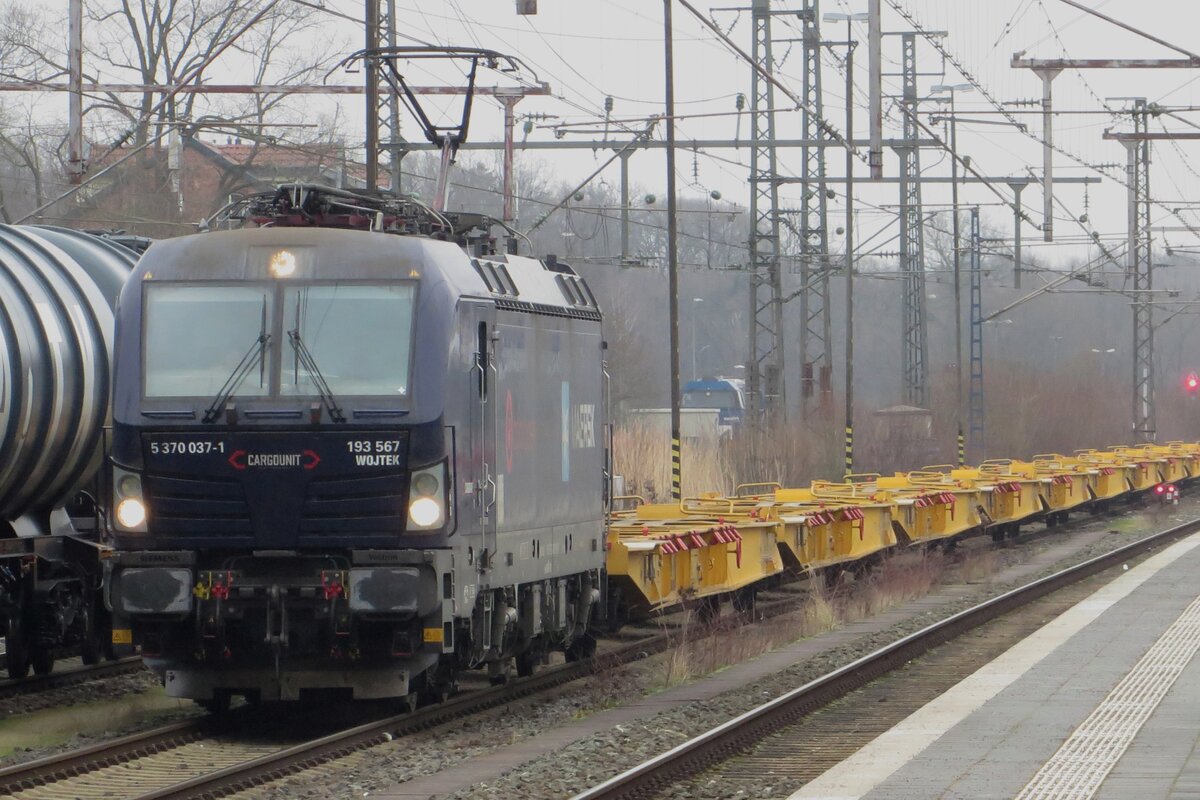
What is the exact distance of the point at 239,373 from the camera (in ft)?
36.4

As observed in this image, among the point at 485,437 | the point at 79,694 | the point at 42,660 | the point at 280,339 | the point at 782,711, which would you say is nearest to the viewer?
the point at 280,339

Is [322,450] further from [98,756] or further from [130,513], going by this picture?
[98,756]

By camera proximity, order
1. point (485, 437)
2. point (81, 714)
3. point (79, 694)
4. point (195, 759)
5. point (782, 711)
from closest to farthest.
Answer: point (195, 759) < point (485, 437) < point (782, 711) < point (81, 714) < point (79, 694)

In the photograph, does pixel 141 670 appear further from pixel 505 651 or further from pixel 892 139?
pixel 892 139

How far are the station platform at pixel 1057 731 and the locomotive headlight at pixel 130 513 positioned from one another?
4.48 meters

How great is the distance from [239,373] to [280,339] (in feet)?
1.08

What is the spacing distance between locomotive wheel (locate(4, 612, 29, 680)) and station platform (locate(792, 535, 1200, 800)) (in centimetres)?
699

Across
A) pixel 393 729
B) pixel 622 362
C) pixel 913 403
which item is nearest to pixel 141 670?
pixel 393 729

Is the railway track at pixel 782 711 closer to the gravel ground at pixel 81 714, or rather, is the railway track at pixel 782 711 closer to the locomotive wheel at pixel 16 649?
the gravel ground at pixel 81 714

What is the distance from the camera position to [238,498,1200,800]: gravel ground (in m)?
9.58

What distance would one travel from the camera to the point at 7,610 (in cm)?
1384

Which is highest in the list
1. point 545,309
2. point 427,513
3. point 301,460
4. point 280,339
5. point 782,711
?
point 545,309

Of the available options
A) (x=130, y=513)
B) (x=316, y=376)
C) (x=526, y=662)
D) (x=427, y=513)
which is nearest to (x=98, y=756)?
(x=130, y=513)

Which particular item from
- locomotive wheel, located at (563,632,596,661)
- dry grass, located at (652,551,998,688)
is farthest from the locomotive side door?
locomotive wheel, located at (563,632,596,661)
